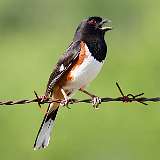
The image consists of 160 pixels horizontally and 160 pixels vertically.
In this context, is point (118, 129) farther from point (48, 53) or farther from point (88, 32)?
point (88, 32)

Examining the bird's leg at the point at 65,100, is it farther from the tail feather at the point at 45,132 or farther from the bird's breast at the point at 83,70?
the tail feather at the point at 45,132

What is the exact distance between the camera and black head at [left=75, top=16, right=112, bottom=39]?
1130 cm

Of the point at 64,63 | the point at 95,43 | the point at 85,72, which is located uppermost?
the point at 95,43

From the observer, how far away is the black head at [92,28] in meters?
11.3

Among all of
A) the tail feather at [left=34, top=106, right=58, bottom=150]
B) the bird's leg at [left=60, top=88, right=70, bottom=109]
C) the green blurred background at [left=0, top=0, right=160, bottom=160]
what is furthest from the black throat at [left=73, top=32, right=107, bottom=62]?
the green blurred background at [left=0, top=0, right=160, bottom=160]

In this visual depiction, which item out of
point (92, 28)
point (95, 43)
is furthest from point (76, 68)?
point (92, 28)

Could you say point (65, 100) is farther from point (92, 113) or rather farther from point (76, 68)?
point (92, 113)

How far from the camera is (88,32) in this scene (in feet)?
37.1

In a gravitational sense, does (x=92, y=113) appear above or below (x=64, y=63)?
below

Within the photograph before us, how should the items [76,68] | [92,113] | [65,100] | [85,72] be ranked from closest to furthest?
[65,100], [85,72], [76,68], [92,113]

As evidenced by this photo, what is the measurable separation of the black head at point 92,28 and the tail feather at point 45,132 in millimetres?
805

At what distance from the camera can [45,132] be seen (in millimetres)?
11273

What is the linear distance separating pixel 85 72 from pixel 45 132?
80cm

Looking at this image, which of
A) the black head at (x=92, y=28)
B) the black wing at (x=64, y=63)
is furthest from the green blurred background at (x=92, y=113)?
the black wing at (x=64, y=63)
